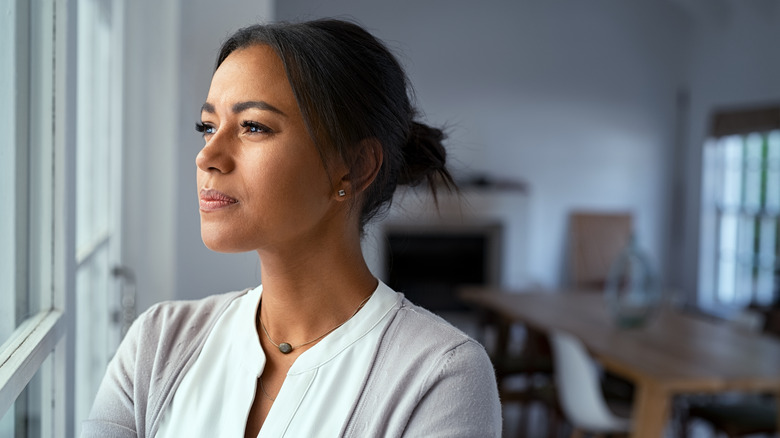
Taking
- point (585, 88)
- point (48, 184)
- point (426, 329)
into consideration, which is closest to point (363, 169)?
point (426, 329)

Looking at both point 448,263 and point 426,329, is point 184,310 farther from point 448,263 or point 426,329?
point 448,263

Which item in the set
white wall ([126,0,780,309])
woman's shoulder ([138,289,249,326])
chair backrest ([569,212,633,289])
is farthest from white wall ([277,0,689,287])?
woman's shoulder ([138,289,249,326])

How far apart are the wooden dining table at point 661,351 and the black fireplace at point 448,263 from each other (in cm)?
246

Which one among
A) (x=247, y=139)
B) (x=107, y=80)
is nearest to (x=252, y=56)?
(x=247, y=139)

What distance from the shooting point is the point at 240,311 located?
1.19 meters

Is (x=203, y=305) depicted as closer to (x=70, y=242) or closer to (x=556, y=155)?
(x=70, y=242)

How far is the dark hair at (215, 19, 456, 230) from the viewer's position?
102 cm

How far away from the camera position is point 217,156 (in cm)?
101

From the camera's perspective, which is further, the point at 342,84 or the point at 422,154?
the point at 422,154

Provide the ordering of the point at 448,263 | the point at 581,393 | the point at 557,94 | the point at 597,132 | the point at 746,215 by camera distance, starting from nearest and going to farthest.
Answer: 1. the point at 581,393
2. the point at 746,215
3. the point at 448,263
4. the point at 557,94
5. the point at 597,132

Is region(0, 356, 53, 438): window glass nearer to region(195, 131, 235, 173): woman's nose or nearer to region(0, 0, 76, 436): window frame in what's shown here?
region(0, 0, 76, 436): window frame

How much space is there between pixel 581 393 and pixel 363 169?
242 centimetres

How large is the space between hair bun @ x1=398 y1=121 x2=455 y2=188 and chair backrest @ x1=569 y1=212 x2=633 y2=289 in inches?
243

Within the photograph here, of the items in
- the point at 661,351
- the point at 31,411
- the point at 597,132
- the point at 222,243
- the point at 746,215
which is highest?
the point at 597,132
